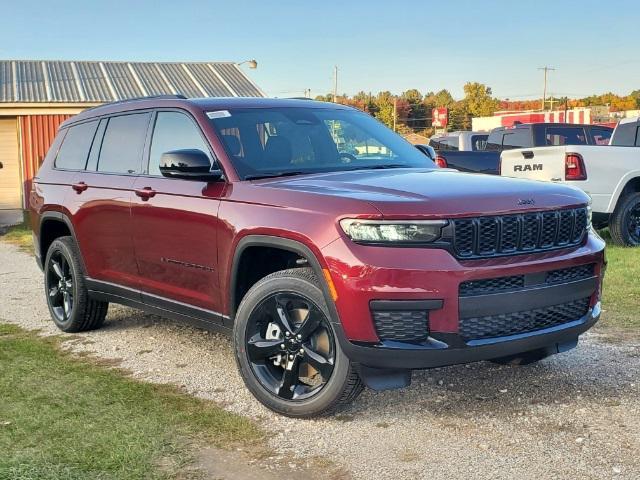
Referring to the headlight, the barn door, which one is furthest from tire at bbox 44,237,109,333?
the barn door

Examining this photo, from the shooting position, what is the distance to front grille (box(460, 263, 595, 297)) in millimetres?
3912

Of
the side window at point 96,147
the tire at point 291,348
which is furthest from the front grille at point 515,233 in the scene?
the side window at point 96,147

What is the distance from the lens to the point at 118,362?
5719mm

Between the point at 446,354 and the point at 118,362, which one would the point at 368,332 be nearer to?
the point at 446,354

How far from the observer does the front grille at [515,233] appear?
3949 mm

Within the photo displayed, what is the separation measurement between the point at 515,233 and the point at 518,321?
46 cm

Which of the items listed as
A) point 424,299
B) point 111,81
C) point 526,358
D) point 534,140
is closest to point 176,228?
point 424,299

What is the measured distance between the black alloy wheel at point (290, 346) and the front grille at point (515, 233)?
858 mm

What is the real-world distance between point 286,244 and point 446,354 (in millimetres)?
1040

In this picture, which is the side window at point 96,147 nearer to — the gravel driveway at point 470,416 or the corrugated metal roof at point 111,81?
the gravel driveway at point 470,416

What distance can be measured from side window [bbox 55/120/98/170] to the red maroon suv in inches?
18.7

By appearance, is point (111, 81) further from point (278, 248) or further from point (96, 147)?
point (278, 248)

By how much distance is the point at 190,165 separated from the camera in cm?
473

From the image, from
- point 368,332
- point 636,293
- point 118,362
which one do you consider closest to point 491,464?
point 368,332
